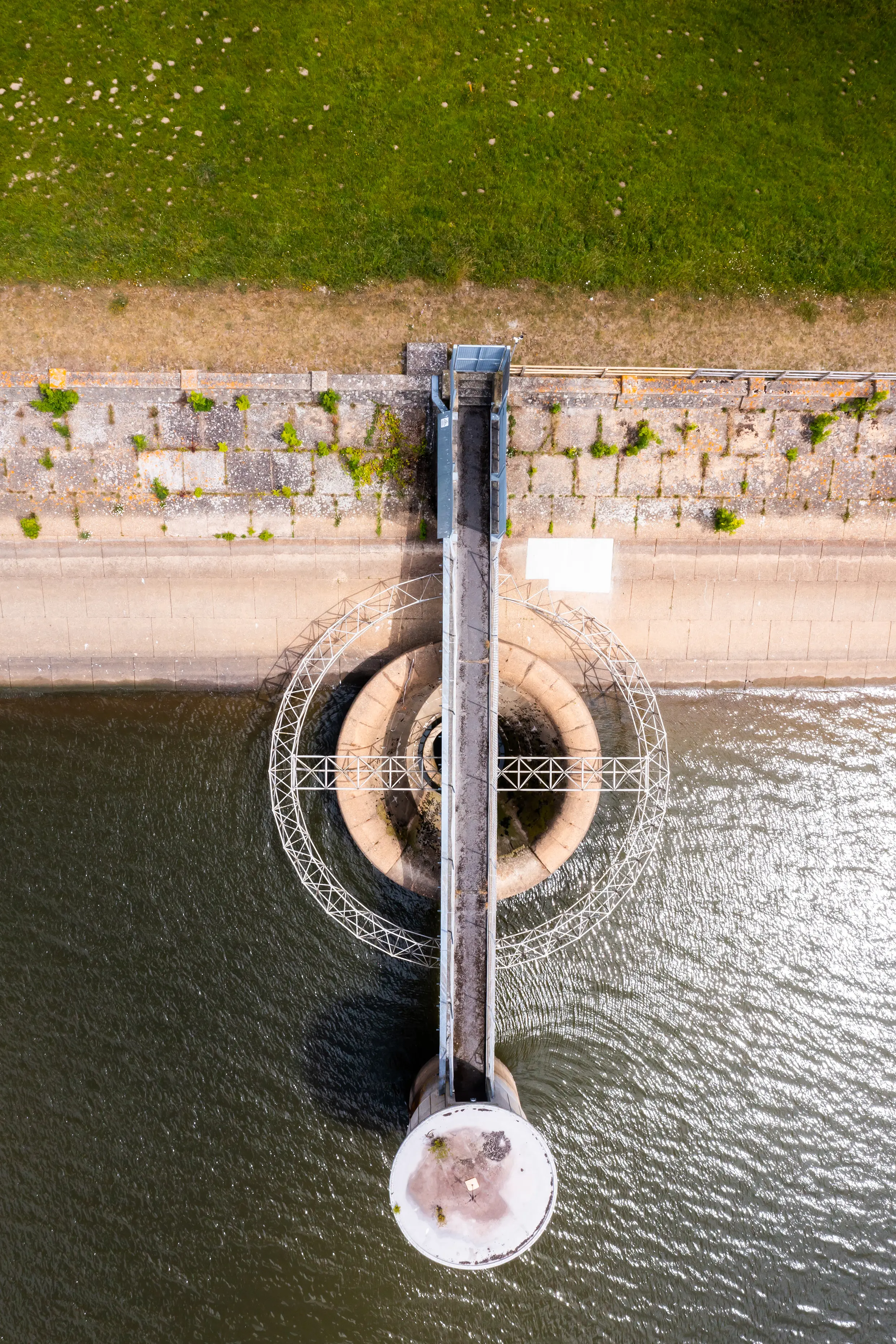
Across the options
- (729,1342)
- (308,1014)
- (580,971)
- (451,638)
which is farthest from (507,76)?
(729,1342)

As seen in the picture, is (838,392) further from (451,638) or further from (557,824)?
(557,824)

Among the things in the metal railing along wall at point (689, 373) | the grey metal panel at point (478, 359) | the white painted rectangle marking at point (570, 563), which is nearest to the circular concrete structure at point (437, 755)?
the white painted rectangle marking at point (570, 563)

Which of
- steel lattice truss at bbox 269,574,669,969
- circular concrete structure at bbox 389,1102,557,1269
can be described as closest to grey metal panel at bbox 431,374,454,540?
steel lattice truss at bbox 269,574,669,969

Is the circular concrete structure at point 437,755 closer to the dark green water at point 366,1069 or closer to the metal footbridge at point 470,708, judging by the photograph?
the metal footbridge at point 470,708

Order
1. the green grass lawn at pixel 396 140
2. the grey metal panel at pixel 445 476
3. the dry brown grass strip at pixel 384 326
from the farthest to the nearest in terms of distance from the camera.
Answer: the dry brown grass strip at pixel 384 326 < the green grass lawn at pixel 396 140 < the grey metal panel at pixel 445 476

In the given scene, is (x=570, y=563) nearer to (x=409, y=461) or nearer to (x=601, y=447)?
(x=601, y=447)

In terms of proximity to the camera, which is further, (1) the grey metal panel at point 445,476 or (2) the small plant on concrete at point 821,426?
(2) the small plant on concrete at point 821,426

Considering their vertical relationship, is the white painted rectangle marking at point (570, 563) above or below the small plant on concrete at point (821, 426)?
below
